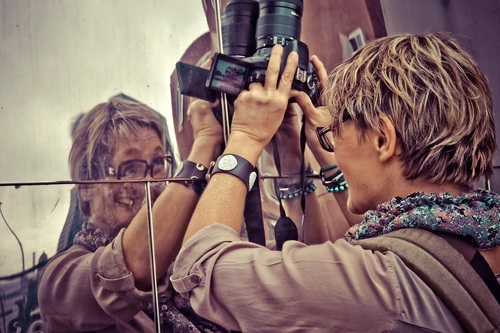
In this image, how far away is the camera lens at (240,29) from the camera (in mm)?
1418

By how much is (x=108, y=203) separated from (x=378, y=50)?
608 mm

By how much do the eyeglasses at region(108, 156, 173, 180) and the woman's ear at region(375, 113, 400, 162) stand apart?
18.5 inches

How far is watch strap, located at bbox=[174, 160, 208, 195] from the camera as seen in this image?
4.48 feet

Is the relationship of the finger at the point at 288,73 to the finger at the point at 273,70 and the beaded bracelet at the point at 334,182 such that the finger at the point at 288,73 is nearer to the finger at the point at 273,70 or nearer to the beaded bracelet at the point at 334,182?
the finger at the point at 273,70

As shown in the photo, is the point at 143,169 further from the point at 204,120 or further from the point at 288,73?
the point at 288,73

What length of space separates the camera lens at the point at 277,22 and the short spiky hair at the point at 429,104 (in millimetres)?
277

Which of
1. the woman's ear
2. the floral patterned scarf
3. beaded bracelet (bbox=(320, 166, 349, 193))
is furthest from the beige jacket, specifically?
beaded bracelet (bbox=(320, 166, 349, 193))

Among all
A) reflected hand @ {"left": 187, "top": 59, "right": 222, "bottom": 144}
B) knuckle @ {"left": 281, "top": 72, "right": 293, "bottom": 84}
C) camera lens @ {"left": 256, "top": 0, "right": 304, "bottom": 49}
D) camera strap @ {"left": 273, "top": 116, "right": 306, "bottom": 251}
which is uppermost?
camera lens @ {"left": 256, "top": 0, "right": 304, "bottom": 49}

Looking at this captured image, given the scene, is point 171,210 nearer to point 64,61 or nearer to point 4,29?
point 64,61

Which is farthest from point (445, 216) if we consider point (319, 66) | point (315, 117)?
point (319, 66)

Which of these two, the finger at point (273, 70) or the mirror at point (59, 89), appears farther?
the finger at point (273, 70)

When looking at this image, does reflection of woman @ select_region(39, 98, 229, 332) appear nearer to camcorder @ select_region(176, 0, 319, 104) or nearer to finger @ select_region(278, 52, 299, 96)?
camcorder @ select_region(176, 0, 319, 104)

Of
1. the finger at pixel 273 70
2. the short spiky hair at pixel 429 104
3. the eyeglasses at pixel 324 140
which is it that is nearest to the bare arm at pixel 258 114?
the finger at pixel 273 70

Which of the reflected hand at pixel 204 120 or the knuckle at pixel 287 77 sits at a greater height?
the knuckle at pixel 287 77
